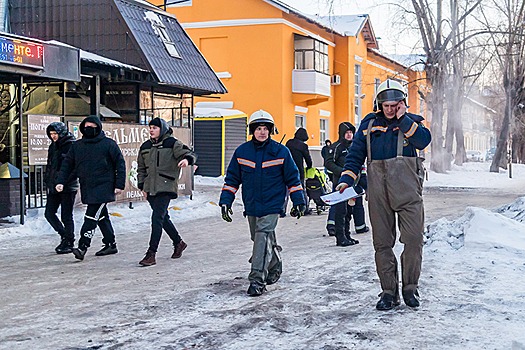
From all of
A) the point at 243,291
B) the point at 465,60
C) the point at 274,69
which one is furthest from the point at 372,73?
the point at 243,291

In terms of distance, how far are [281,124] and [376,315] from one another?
2650cm

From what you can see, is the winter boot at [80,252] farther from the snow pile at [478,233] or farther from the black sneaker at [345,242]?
the snow pile at [478,233]

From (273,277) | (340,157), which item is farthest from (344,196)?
(340,157)

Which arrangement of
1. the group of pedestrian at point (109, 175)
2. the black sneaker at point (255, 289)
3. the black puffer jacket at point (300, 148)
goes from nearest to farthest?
the black sneaker at point (255, 289)
the group of pedestrian at point (109, 175)
the black puffer jacket at point (300, 148)

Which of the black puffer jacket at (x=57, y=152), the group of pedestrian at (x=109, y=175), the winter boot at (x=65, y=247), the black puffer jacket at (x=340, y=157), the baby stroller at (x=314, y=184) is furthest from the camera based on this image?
the baby stroller at (x=314, y=184)

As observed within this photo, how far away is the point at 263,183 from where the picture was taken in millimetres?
7184

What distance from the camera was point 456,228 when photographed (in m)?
9.41

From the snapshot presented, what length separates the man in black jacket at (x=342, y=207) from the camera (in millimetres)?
10414

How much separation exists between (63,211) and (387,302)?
533 cm

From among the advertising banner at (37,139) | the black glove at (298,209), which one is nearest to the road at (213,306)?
the black glove at (298,209)

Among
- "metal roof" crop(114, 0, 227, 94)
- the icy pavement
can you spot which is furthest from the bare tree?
the icy pavement

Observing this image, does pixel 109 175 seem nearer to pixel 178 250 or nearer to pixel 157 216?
pixel 157 216

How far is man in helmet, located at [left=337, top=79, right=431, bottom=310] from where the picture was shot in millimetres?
6102

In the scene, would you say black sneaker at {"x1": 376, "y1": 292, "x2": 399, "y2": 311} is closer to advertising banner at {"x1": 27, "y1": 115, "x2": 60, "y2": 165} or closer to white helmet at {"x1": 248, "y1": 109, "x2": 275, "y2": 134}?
white helmet at {"x1": 248, "y1": 109, "x2": 275, "y2": 134}
